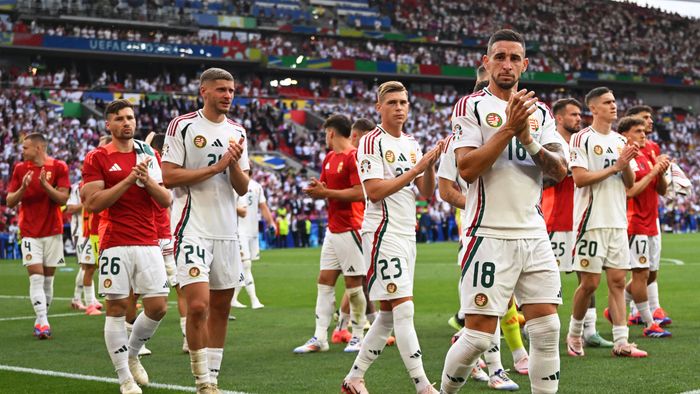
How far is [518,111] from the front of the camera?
5086 millimetres

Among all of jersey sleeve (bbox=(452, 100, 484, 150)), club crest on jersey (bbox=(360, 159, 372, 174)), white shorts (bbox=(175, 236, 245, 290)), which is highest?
jersey sleeve (bbox=(452, 100, 484, 150))

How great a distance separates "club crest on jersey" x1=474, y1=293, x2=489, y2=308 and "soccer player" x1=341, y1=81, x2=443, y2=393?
1662mm

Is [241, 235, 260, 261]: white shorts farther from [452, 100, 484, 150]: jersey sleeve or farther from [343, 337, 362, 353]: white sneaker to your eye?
[452, 100, 484, 150]: jersey sleeve

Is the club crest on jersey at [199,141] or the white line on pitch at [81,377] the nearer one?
the club crest on jersey at [199,141]

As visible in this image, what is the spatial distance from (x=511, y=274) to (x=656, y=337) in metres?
5.66

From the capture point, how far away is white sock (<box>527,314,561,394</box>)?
5430mm

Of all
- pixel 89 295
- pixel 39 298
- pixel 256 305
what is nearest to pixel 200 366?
pixel 39 298

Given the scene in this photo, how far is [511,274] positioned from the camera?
551 cm

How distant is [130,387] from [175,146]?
6.97 ft

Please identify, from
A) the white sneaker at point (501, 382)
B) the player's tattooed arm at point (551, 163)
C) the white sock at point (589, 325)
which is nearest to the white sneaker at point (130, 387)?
the white sneaker at point (501, 382)

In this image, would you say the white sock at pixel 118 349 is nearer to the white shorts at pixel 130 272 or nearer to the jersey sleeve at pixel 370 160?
the white shorts at pixel 130 272

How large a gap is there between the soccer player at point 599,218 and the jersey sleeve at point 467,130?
12.7 feet

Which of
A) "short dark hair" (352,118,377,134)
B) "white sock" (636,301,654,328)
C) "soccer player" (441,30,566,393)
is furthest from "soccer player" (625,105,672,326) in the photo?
"soccer player" (441,30,566,393)

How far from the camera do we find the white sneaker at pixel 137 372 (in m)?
8.08
